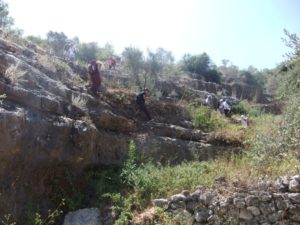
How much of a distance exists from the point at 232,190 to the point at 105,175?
3.24 meters

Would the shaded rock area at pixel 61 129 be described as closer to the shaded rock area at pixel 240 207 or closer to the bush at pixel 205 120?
the bush at pixel 205 120

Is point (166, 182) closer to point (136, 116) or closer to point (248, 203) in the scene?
point (248, 203)

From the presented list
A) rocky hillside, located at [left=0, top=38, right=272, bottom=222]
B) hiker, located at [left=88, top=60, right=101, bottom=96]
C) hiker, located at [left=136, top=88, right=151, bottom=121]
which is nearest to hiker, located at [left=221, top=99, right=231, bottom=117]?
rocky hillside, located at [left=0, top=38, right=272, bottom=222]

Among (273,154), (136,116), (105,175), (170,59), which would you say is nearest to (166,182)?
(105,175)

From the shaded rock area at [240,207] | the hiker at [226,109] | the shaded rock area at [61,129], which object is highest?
the hiker at [226,109]

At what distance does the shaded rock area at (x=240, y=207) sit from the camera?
889cm

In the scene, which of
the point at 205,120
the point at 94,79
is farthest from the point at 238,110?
the point at 94,79

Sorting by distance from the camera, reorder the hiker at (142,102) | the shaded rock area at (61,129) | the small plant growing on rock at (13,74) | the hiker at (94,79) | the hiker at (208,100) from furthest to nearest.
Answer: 1. the hiker at (208,100)
2. the hiker at (142,102)
3. the hiker at (94,79)
4. the small plant growing on rock at (13,74)
5. the shaded rock area at (61,129)

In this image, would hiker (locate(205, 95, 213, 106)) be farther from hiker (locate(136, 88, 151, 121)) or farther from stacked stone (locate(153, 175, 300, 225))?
stacked stone (locate(153, 175, 300, 225))

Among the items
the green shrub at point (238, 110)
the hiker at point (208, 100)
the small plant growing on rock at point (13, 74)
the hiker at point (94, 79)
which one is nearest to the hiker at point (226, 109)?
the hiker at point (208, 100)

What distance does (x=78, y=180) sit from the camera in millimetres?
10523

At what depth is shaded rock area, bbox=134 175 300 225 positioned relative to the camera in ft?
29.2

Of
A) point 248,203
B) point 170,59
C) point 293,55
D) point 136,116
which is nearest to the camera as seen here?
point 248,203

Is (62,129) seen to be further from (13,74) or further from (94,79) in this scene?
(94,79)
